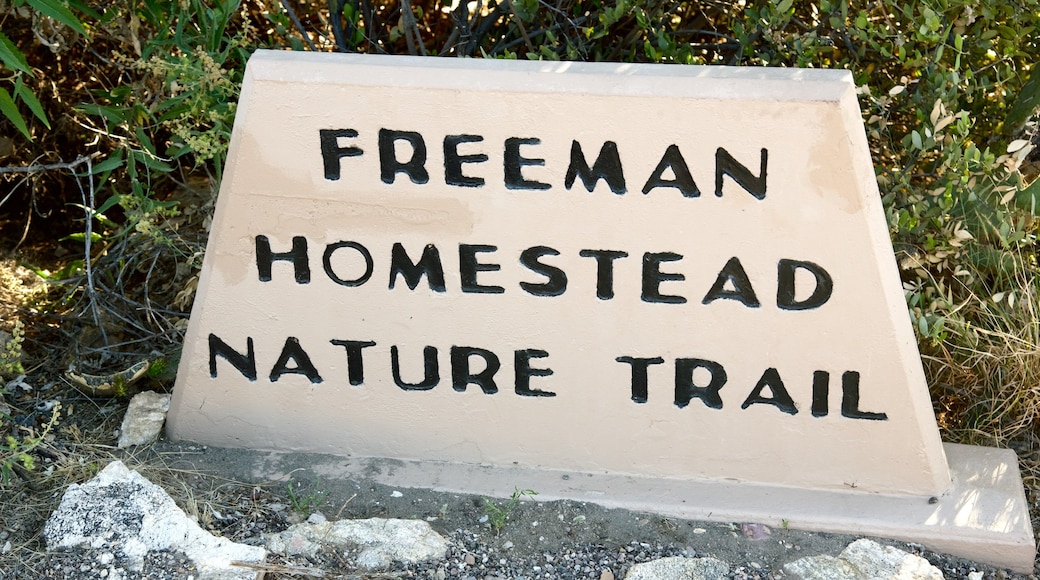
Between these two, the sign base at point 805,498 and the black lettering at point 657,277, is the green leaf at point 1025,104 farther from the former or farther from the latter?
the black lettering at point 657,277

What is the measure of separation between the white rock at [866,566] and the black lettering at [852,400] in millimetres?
282

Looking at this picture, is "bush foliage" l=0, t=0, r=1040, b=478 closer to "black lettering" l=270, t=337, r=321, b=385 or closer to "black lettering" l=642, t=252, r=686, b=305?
"black lettering" l=270, t=337, r=321, b=385

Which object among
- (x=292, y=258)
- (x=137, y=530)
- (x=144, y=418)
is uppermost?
(x=292, y=258)

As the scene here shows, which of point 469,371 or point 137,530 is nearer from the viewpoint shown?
point 137,530

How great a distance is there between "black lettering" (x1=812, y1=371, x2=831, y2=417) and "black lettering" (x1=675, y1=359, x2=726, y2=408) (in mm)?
201

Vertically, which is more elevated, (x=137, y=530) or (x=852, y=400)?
(x=852, y=400)

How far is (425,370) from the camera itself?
8.44ft

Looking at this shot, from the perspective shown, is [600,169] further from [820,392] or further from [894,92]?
[894,92]

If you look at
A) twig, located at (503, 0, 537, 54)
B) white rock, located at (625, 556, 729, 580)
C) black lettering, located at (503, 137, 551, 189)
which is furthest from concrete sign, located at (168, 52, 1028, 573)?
twig, located at (503, 0, 537, 54)

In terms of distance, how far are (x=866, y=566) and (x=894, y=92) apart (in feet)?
3.76

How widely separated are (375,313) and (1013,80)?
6.14ft

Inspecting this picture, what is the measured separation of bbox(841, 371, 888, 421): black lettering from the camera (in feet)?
7.93

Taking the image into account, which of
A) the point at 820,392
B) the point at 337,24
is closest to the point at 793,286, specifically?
the point at 820,392

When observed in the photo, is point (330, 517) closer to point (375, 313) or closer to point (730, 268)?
point (375, 313)
